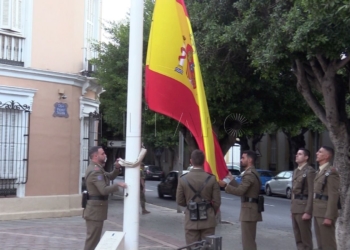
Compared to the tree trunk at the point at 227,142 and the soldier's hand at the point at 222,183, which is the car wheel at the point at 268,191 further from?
the soldier's hand at the point at 222,183

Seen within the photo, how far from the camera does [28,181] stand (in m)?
15.2

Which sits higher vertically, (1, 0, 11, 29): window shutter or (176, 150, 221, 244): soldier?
(1, 0, 11, 29): window shutter

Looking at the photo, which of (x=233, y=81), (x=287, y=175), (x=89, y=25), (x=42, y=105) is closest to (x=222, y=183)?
(x=233, y=81)

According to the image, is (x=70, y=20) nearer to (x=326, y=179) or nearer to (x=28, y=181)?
(x=28, y=181)

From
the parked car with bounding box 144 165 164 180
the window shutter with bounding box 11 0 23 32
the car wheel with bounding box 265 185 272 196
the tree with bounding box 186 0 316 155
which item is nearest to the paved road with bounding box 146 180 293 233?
the car wheel with bounding box 265 185 272 196

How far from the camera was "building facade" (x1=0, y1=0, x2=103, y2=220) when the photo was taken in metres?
14.9

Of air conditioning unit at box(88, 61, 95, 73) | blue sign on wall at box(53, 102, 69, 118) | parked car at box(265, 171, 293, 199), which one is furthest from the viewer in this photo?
parked car at box(265, 171, 293, 199)

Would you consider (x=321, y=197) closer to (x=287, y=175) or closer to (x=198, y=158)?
(x=198, y=158)

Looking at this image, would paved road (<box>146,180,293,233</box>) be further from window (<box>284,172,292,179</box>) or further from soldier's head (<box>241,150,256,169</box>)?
soldier's head (<box>241,150,256,169</box>)

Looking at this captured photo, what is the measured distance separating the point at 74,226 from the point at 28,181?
6.73 ft

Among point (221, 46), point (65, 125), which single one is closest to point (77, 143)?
point (65, 125)

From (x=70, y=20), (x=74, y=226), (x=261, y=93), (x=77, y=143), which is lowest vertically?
(x=74, y=226)

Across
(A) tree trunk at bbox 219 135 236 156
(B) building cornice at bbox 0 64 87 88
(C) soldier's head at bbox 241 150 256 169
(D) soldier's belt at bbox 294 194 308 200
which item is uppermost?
(B) building cornice at bbox 0 64 87 88

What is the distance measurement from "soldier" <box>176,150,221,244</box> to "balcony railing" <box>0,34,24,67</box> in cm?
858
